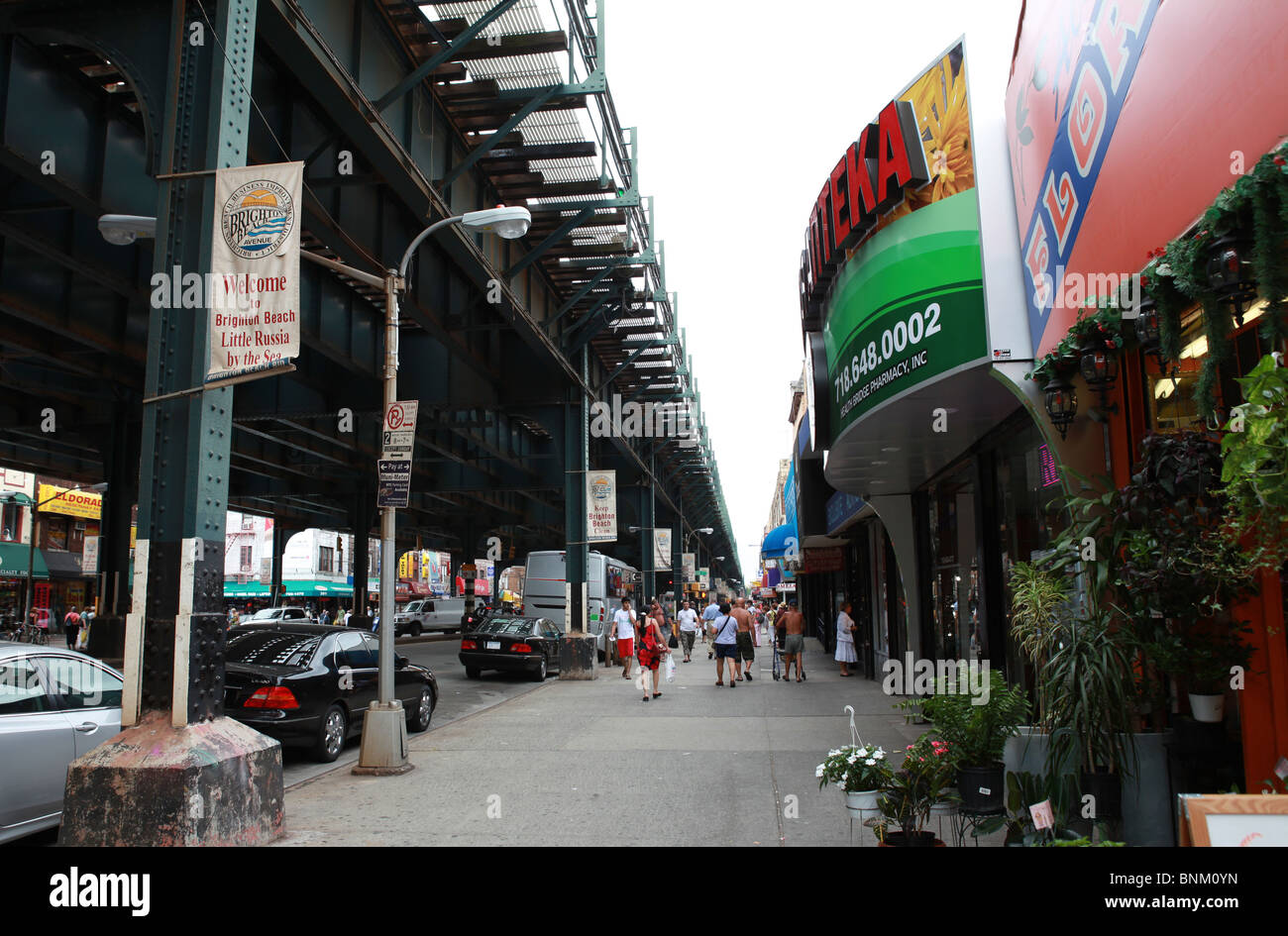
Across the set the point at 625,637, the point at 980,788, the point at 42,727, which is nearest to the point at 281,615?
the point at 625,637

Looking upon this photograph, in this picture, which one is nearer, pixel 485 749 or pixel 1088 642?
pixel 1088 642

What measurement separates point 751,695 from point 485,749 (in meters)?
7.57

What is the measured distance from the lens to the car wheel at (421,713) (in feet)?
42.9

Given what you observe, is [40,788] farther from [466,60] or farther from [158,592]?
[466,60]

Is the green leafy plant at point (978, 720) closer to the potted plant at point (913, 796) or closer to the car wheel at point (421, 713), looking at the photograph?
the potted plant at point (913, 796)

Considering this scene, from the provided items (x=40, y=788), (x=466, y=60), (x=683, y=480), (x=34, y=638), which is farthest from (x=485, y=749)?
(x=683, y=480)

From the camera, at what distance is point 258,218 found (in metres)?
7.27

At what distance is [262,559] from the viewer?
258ft

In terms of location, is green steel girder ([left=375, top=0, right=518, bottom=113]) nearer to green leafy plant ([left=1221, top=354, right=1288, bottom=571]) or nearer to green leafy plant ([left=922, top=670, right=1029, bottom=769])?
green leafy plant ([left=922, top=670, right=1029, bottom=769])

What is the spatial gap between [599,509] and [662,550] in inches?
807

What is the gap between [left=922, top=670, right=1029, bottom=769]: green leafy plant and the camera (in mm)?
5555
